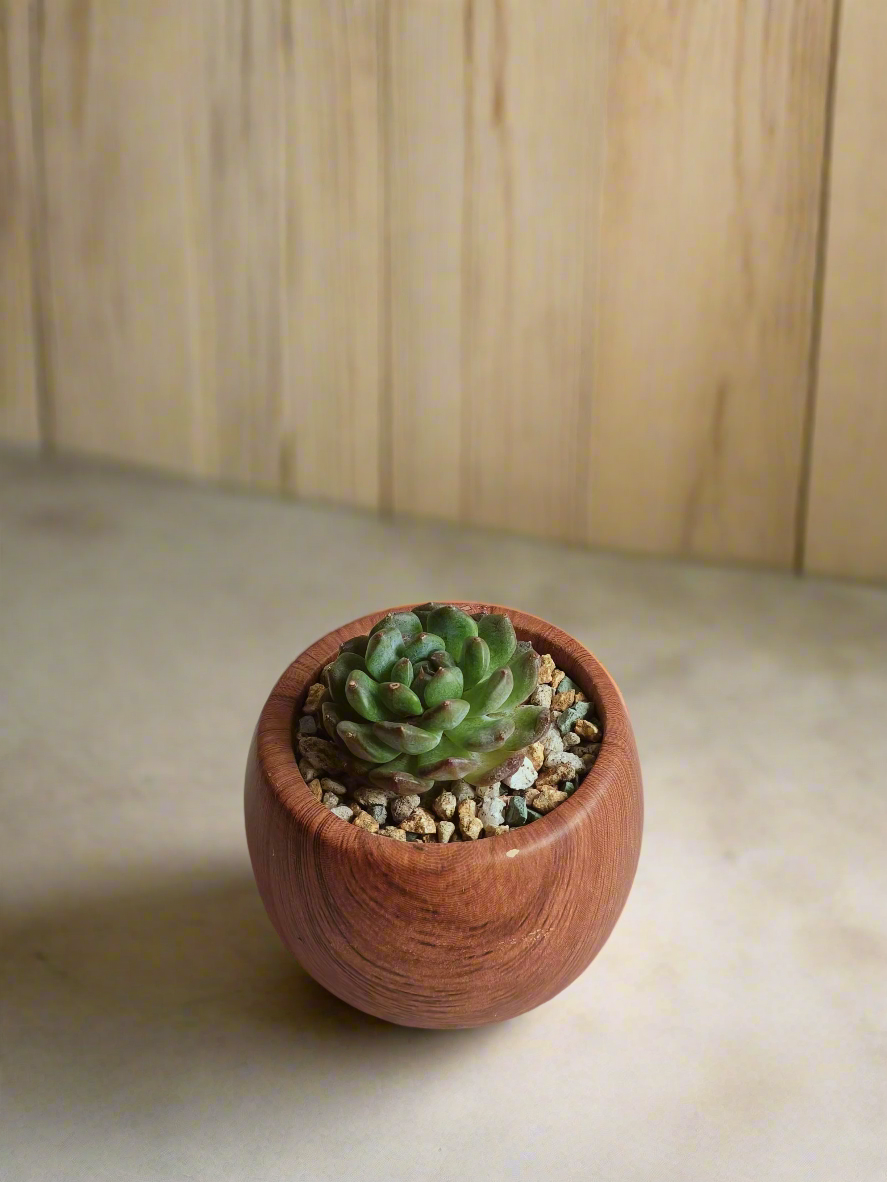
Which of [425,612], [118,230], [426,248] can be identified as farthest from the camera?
[118,230]

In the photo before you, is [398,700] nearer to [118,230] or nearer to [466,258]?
[466,258]

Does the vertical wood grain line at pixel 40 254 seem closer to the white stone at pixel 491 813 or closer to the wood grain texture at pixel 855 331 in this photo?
the wood grain texture at pixel 855 331

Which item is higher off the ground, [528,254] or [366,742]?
[528,254]

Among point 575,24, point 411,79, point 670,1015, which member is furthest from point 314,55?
point 670,1015

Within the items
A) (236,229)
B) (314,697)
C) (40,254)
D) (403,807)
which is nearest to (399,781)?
(403,807)

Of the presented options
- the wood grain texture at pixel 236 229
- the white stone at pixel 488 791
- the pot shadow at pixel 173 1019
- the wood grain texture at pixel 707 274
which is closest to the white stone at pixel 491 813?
the white stone at pixel 488 791

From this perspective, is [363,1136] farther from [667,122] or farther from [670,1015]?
[667,122]
